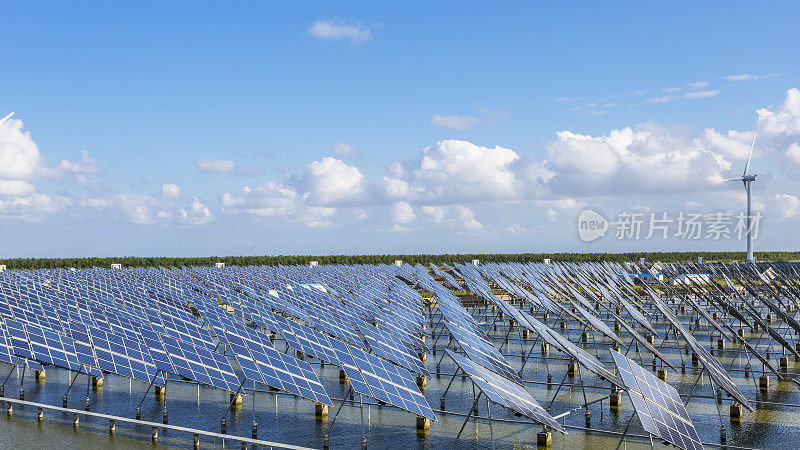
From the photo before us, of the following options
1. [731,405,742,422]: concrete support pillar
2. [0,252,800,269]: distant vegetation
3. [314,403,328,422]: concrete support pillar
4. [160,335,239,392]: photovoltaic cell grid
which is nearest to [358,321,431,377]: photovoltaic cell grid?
[314,403,328,422]: concrete support pillar

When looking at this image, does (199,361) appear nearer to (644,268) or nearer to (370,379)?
(370,379)

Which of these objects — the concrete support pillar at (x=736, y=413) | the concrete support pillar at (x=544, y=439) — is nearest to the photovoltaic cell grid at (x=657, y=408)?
the concrete support pillar at (x=544, y=439)

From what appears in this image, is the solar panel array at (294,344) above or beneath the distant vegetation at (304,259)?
beneath

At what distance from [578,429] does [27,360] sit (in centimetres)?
2236

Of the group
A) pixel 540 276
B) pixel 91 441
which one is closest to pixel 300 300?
pixel 91 441

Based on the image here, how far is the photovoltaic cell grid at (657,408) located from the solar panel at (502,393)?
2.04m

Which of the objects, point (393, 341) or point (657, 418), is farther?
point (393, 341)

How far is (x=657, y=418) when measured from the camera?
15797 mm

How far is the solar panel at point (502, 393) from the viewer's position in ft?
53.3

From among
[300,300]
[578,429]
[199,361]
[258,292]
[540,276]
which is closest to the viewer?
[578,429]

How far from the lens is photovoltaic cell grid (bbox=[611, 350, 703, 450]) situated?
15133mm

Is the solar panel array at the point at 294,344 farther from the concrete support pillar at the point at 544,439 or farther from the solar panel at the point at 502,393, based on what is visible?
the concrete support pillar at the point at 544,439

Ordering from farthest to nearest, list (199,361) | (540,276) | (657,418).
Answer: (540,276), (199,361), (657,418)

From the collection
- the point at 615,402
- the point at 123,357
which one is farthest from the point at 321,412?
the point at 615,402
